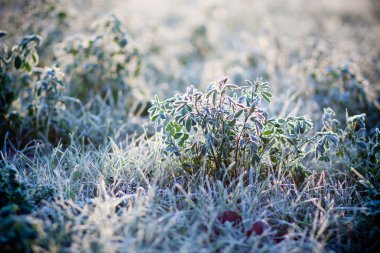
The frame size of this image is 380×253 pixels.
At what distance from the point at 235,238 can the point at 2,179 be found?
53.3 inches

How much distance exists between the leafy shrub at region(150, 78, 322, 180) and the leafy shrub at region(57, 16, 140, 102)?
54.7 inches

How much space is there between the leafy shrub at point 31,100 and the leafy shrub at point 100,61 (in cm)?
54

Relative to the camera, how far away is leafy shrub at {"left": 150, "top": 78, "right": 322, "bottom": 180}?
1886mm

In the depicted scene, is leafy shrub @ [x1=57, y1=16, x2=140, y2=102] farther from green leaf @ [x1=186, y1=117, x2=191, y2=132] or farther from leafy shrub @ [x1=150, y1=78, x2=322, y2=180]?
green leaf @ [x1=186, y1=117, x2=191, y2=132]

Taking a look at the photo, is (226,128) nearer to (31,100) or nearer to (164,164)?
(164,164)

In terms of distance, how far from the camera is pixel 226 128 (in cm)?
198

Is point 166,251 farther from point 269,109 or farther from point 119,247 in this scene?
point 269,109

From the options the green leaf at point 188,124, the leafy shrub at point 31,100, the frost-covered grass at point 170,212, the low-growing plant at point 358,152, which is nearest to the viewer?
the frost-covered grass at point 170,212

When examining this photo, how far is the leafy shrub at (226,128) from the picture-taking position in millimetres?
1886

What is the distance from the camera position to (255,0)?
8883 millimetres

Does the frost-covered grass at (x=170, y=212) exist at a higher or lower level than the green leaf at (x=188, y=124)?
lower

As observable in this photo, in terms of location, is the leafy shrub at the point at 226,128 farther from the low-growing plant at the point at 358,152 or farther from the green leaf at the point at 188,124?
the low-growing plant at the point at 358,152

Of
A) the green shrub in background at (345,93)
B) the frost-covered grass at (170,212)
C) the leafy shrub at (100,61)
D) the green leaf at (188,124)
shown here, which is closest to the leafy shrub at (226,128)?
the green leaf at (188,124)

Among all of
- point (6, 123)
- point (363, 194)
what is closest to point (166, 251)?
point (363, 194)
